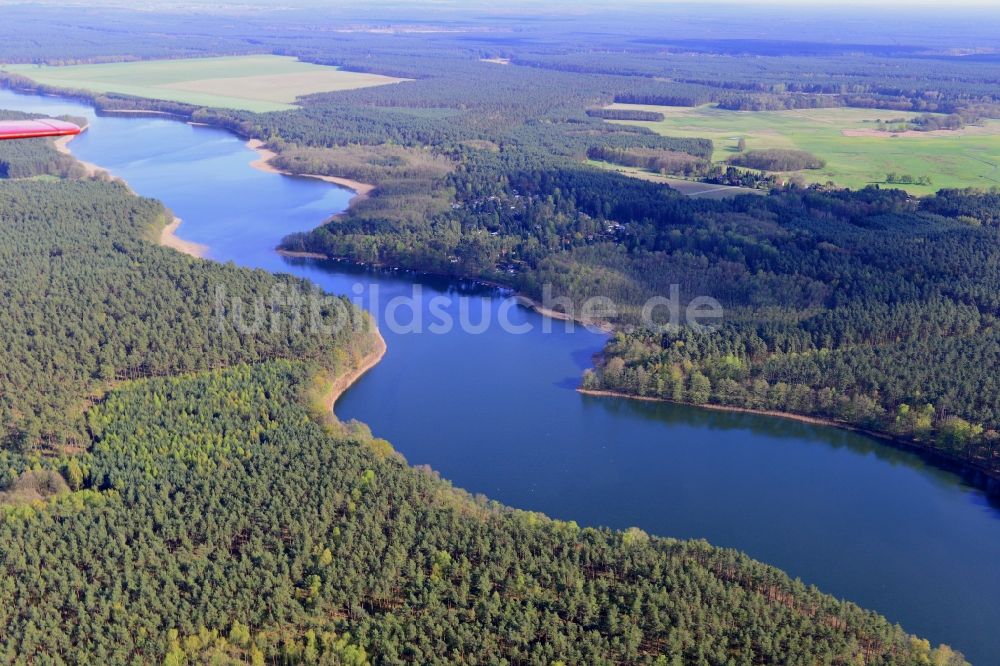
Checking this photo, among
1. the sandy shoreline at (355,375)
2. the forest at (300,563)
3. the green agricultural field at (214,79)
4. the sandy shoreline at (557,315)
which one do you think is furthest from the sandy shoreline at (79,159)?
the forest at (300,563)

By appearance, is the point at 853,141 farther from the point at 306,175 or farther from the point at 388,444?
the point at 388,444

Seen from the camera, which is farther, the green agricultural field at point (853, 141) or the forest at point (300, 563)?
the green agricultural field at point (853, 141)

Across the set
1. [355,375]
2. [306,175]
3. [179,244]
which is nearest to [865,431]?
[355,375]

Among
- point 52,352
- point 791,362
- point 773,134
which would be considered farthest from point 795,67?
point 52,352

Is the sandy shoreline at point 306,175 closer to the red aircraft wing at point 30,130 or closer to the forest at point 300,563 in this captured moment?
the forest at point 300,563

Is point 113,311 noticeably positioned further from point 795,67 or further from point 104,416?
point 795,67

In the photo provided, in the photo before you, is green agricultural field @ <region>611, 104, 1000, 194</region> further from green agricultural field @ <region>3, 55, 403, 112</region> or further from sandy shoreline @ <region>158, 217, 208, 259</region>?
sandy shoreline @ <region>158, 217, 208, 259</region>
